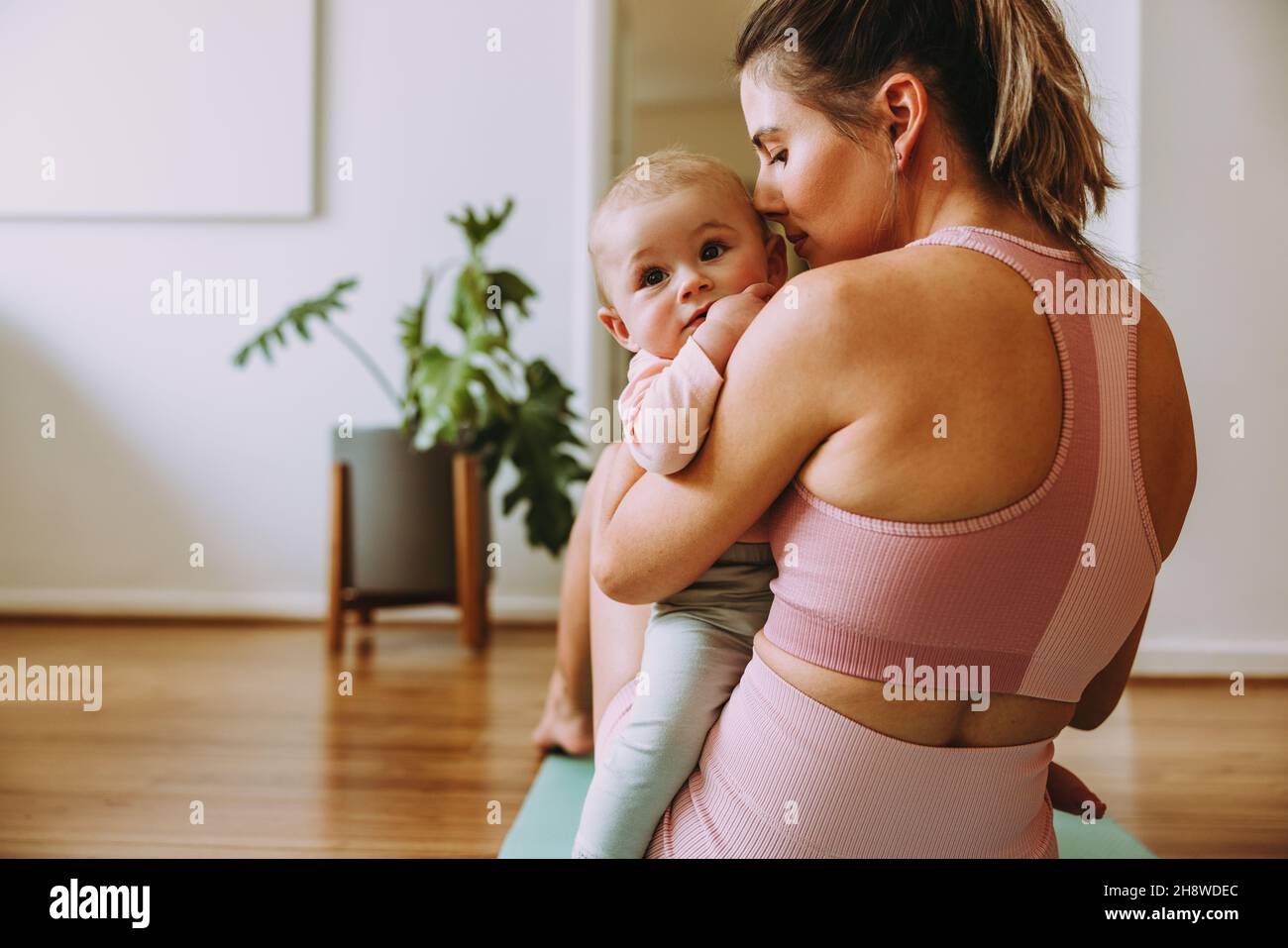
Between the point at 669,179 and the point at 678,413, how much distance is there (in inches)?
14.3

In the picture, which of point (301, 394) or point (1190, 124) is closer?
point (1190, 124)

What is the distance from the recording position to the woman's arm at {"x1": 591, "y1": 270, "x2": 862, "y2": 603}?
69cm

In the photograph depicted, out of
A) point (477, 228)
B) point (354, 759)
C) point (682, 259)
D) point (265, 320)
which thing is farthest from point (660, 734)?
point (265, 320)

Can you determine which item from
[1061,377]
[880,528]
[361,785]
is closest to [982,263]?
[1061,377]

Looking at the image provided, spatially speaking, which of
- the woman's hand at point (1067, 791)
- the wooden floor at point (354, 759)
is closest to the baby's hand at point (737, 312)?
the woman's hand at point (1067, 791)

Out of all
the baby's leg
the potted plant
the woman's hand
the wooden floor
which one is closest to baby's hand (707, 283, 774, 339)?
the baby's leg

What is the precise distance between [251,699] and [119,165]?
1921 millimetres

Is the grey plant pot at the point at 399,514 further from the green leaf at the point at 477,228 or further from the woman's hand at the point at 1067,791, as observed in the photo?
the woman's hand at the point at 1067,791

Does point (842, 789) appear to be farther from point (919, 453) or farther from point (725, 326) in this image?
point (725, 326)

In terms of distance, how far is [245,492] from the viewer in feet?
10.7

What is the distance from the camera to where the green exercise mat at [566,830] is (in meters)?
1.32

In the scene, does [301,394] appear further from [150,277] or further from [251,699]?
[251,699]

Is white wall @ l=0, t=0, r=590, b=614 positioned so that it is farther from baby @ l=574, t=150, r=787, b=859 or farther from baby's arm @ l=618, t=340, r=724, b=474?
baby's arm @ l=618, t=340, r=724, b=474

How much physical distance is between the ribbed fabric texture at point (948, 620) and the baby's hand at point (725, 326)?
0.12 m
